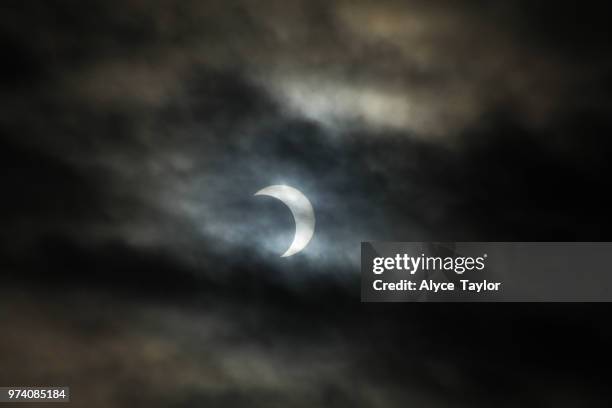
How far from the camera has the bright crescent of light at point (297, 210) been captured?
10734 mm

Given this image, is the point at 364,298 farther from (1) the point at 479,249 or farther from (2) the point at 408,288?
(1) the point at 479,249

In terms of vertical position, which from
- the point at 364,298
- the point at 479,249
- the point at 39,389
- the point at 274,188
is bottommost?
the point at 39,389

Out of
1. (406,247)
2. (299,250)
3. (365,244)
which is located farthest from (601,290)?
(299,250)

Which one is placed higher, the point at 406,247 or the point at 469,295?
the point at 406,247

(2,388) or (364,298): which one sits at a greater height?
(364,298)

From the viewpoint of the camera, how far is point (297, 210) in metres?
10.8

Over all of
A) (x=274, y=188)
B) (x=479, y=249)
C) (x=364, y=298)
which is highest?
(x=274, y=188)

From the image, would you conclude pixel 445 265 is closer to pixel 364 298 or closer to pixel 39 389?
pixel 364 298

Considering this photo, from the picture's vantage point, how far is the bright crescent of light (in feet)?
35.2

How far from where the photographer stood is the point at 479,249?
10.4m

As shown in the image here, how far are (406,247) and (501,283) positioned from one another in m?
1.57

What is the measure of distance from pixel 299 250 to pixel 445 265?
231 cm

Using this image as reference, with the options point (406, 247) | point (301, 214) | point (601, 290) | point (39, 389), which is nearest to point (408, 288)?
point (406, 247)

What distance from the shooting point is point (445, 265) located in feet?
33.9
